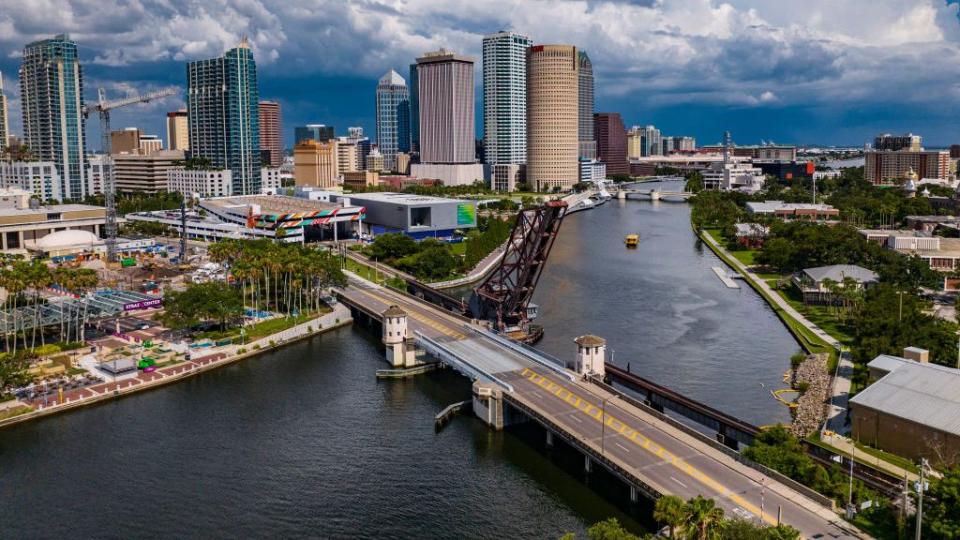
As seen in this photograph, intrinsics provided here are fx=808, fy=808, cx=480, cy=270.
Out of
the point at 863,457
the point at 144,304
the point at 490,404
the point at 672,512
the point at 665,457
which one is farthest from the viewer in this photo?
the point at 144,304

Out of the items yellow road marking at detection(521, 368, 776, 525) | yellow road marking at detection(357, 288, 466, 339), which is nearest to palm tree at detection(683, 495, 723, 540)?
yellow road marking at detection(521, 368, 776, 525)

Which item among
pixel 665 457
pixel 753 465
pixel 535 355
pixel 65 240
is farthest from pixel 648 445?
pixel 65 240

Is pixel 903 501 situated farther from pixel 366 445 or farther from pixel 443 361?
pixel 443 361

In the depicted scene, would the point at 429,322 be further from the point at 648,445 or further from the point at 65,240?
the point at 65,240

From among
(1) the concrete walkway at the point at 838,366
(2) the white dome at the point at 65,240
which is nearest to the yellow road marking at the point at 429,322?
(1) the concrete walkway at the point at 838,366

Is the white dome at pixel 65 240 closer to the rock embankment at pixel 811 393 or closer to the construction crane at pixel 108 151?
the construction crane at pixel 108 151

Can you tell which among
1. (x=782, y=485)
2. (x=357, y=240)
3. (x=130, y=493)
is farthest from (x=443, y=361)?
(x=357, y=240)

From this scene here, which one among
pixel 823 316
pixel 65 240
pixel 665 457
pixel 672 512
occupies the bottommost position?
pixel 665 457

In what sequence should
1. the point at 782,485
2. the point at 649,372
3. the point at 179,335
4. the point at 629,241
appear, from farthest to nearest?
the point at 629,241, the point at 179,335, the point at 649,372, the point at 782,485
